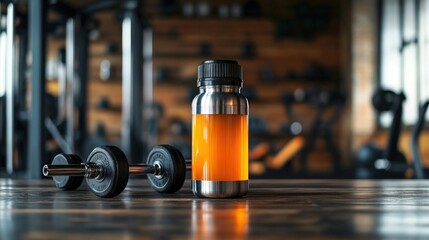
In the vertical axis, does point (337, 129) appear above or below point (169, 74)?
below

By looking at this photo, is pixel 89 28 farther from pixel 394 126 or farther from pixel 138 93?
pixel 394 126

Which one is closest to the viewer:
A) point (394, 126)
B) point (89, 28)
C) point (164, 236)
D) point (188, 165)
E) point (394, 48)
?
point (164, 236)

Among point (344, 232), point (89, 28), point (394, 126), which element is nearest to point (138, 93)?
point (89, 28)

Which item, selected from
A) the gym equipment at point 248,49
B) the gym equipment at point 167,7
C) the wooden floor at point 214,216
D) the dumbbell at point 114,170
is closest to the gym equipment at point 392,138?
the wooden floor at point 214,216

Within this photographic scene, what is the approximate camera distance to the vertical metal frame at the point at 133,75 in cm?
404

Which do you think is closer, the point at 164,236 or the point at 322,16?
the point at 164,236

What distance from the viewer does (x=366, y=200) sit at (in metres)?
0.92

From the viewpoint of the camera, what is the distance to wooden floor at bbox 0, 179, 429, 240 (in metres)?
0.56

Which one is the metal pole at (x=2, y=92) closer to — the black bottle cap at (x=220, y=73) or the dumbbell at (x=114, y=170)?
the dumbbell at (x=114, y=170)

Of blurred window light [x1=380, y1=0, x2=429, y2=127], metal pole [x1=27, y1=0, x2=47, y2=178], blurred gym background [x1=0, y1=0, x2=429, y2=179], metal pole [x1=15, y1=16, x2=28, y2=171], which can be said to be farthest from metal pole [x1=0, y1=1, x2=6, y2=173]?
blurred window light [x1=380, y1=0, x2=429, y2=127]

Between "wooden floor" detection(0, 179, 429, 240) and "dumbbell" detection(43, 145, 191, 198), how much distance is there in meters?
0.02

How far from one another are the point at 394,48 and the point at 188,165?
7.04 meters

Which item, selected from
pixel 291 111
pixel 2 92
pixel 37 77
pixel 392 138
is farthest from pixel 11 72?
pixel 291 111

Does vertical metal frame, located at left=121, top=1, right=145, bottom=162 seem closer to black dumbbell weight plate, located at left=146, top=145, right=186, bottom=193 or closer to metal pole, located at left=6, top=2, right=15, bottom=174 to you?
metal pole, located at left=6, top=2, right=15, bottom=174
